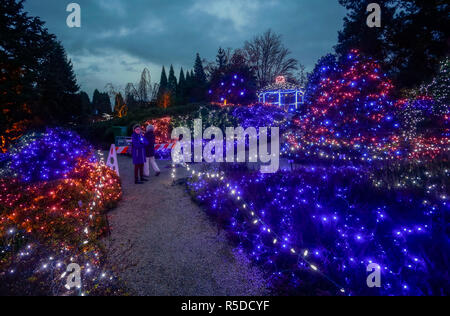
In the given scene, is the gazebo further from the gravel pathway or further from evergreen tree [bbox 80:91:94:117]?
evergreen tree [bbox 80:91:94:117]

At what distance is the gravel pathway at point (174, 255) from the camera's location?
279cm

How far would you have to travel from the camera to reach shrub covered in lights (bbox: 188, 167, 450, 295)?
7.80 ft

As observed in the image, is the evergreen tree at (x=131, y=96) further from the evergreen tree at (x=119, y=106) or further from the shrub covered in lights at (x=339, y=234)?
the shrub covered in lights at (x=339, y=234)

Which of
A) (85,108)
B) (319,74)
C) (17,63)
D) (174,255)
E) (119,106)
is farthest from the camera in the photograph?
(85,108)

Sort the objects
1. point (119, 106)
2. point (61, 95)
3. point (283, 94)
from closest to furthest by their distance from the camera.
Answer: point (61, 95) < point (283, 94) < point (119, 106)

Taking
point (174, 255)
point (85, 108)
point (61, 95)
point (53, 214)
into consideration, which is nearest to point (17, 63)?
point (61, 95)

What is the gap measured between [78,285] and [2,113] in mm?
A: 16426

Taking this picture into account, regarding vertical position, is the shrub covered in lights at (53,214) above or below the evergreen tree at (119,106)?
below

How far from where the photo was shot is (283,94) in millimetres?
25734

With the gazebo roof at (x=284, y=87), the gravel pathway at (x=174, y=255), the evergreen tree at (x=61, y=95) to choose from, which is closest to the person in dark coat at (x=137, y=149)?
the gravel pathway at (x=174, y=255)

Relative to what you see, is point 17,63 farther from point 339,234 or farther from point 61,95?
point 339,234

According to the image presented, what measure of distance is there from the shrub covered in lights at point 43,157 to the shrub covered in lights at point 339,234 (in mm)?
3515

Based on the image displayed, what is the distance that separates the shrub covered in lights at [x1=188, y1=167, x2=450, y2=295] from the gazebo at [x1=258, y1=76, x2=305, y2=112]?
70.5 feet

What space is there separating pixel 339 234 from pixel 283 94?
977 inches
